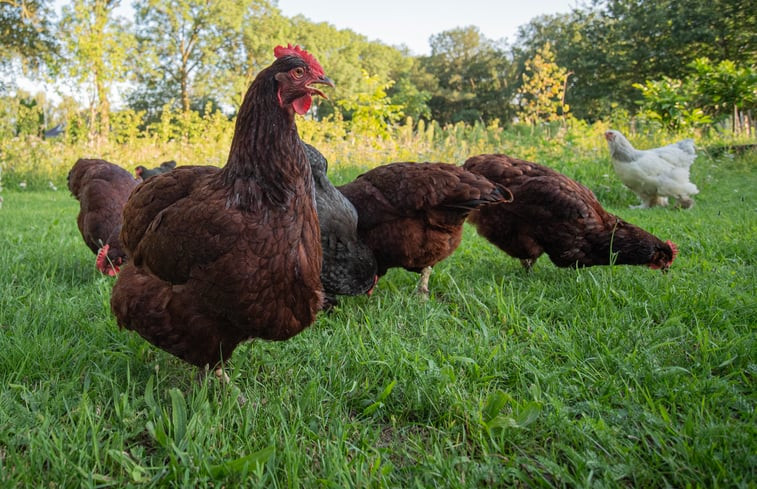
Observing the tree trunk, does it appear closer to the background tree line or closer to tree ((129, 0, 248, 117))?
the background tree line

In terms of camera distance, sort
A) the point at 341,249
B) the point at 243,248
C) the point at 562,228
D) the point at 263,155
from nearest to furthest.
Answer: the point at 243,248
the point at 263,155
the point at 341,249
the point at 562,228

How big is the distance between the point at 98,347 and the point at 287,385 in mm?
1102

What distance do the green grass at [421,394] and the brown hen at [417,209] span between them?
35 cm

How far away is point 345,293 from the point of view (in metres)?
3.11

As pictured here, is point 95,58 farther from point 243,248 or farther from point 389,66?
point 389,66

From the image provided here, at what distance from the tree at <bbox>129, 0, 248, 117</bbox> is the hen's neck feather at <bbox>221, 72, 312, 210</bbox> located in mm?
33372

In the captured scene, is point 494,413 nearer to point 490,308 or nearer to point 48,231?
point 490,308

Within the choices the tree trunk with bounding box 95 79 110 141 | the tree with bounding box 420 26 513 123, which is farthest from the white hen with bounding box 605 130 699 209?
the tree with bounding box 420 26 513 123

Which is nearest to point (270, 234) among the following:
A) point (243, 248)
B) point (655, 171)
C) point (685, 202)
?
point (243, 248)

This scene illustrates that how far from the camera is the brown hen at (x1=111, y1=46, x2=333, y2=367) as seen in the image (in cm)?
174

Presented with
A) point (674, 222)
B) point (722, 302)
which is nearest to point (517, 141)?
point (674, 222)

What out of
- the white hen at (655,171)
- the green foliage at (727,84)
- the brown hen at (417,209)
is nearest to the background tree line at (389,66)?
the green foliage at (727,84)

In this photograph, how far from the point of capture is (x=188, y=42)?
108 feet

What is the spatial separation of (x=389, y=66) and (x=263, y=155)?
51.4 meters
